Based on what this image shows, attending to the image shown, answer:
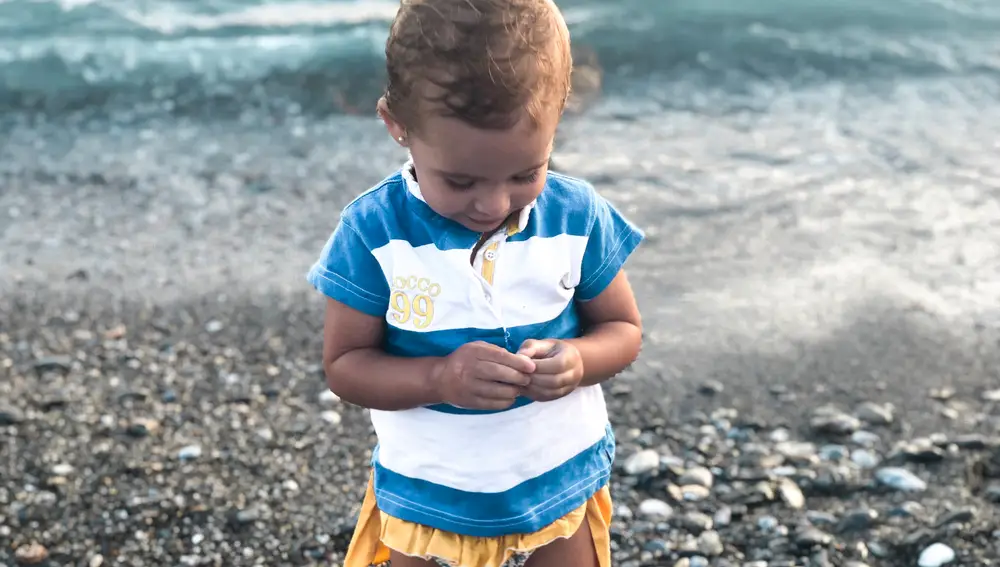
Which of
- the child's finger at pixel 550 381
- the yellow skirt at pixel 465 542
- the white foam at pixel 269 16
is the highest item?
the child's finger at pixel 550 381

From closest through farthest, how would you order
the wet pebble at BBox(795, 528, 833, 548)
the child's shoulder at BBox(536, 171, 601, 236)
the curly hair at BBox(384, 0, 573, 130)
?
the curly hair at BBox(384, 0, 573, 130) < the child's shoulder at BBox(536, 171, 601, 236) < the wet pebble at BBox(795, 528, 833, 548)

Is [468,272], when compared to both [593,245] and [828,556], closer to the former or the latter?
[593,245]

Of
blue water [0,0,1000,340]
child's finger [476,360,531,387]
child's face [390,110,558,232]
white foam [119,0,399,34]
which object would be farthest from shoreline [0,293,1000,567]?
white foam [119,0,399,34]

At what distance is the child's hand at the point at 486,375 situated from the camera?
222 centimetres

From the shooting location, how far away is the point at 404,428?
2506 mm

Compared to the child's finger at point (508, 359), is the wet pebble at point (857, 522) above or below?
below

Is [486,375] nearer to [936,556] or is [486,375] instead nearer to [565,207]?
[565,207]

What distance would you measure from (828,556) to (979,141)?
4.81 m

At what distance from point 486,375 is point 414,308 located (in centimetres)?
26

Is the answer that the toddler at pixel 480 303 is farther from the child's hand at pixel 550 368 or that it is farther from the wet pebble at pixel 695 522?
the wet pebble at pixel 695 522

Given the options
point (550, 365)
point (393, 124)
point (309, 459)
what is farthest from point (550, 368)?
point (309, 459)

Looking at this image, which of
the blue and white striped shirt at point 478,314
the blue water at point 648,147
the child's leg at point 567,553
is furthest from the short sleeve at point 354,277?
the blue water at point 648,147

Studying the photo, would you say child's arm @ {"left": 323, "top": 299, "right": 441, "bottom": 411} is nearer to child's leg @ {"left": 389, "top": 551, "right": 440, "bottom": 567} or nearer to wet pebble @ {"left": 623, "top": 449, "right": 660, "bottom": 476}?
child's leg @ {"left": 389, "top": 551, "right": 440, "bottom": 567}

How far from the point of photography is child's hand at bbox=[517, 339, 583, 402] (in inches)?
89.2
